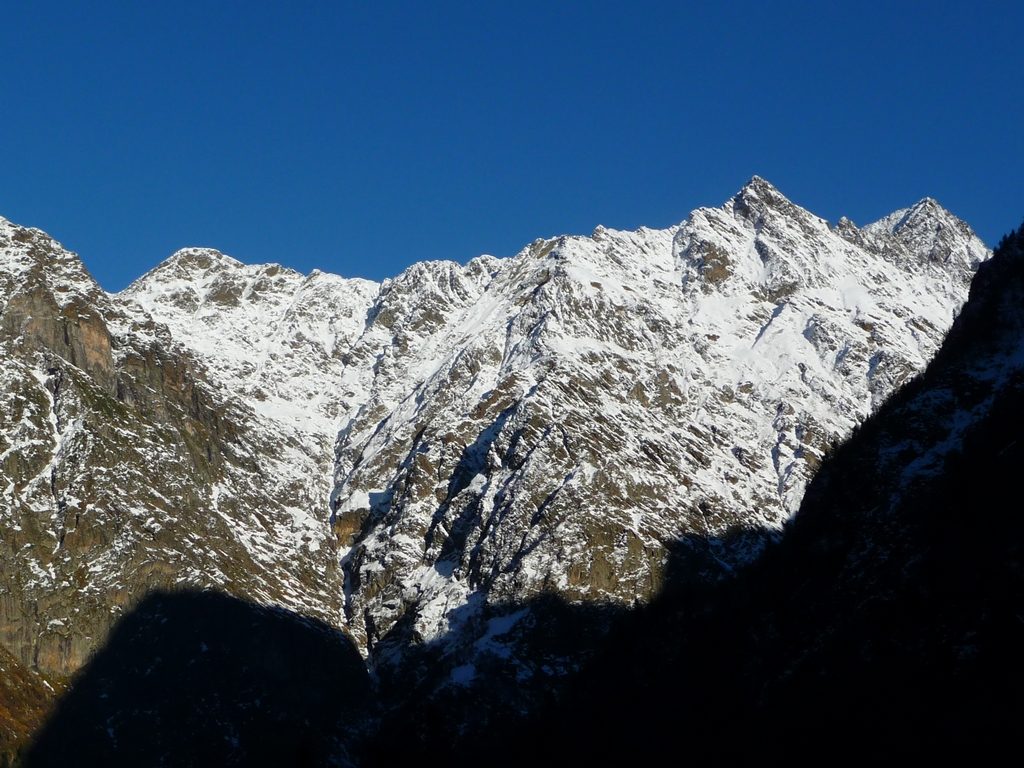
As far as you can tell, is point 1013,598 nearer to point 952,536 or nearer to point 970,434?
point 952,536

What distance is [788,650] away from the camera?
178 meters

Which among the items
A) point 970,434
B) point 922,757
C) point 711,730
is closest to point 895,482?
point 970,434

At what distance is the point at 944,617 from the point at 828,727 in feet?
49.8

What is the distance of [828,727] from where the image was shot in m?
160

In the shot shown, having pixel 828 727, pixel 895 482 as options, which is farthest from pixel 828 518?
pixel 828 727

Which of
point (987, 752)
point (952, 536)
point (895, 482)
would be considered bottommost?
point (987, 752)

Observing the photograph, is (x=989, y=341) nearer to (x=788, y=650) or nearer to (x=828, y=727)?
(x=788, y=650)

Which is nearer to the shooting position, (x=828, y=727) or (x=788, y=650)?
(x=828, y=727)

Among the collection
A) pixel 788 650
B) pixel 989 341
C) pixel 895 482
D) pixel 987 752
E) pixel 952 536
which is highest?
pixel 989 341

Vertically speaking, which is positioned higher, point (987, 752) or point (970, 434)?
point (970, 434)

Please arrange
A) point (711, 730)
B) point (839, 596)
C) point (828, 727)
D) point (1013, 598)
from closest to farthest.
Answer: point (1013, 598) < point (828, 727) < point (839, 596) < point (711, 730)

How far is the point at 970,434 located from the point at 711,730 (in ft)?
143

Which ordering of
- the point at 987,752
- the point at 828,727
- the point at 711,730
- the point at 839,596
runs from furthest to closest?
the point at 711,730 < the point at 839,596 < the point at 828,727 < the point at 987,752

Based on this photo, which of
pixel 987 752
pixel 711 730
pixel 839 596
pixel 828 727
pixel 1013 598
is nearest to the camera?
pixel 987 752
